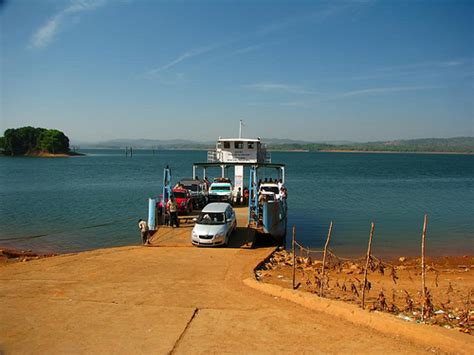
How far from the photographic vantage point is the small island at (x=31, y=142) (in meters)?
152

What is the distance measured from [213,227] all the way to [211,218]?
0.57 metres

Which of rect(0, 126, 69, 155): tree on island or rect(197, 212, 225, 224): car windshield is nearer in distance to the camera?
rect(197, 212, 225, 224): car windshield

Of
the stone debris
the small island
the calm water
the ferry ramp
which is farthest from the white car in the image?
the small island

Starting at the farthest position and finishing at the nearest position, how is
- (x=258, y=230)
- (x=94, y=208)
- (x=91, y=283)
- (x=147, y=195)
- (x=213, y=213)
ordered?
(x=147, y=195), (x=94, y=208), (x=258, y=230), (x=213, y=213), (x=91, y=283)

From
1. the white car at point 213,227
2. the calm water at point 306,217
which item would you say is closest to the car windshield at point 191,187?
the calm water at point 306,217

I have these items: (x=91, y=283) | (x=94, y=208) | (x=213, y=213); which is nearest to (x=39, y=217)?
(x=94, y=208)

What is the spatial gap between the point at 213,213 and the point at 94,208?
21.5 meters

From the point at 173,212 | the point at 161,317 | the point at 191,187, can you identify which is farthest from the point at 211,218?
the point at 191,187

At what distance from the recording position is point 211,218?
17812 mm

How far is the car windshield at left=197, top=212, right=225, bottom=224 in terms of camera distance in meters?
17.7

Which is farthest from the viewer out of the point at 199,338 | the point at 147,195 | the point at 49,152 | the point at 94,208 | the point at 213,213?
the point at 49,152

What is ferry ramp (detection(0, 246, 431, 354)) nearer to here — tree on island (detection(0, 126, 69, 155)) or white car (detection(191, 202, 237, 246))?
white car (detection(191, 202, 237, 246))

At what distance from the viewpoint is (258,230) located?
19656mm

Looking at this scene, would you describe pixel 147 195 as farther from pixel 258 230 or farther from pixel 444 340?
pixel 444 340
